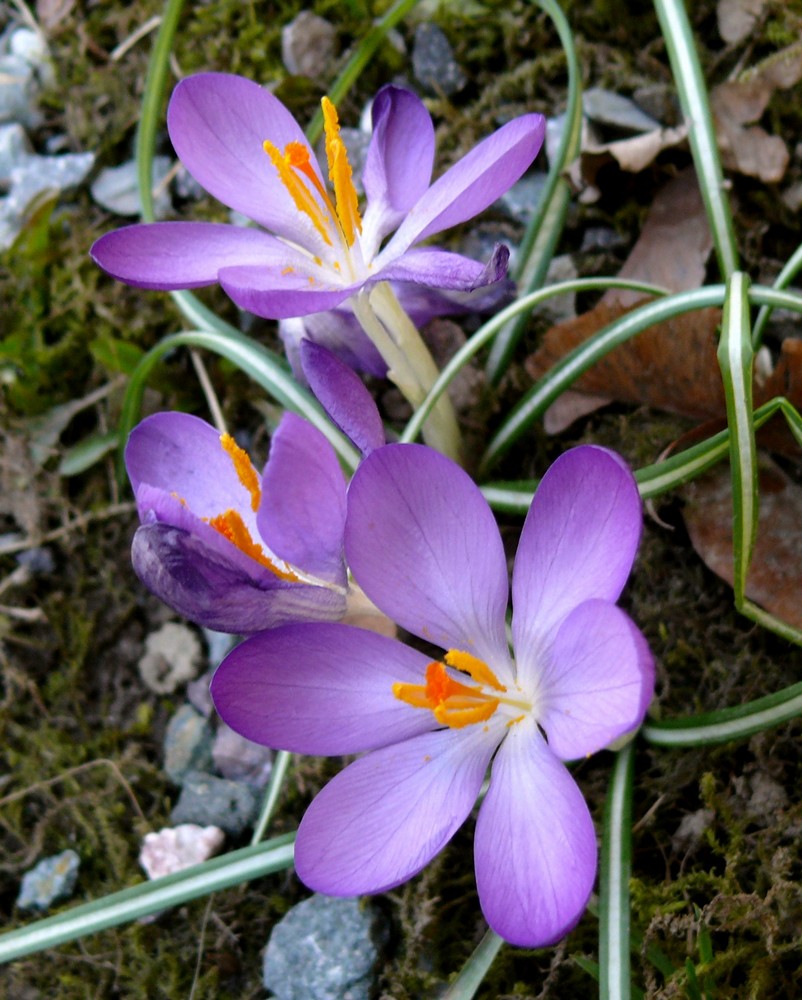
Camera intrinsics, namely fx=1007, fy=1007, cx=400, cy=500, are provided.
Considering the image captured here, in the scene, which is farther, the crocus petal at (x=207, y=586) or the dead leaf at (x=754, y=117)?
the dead leaf at (x=754, y=117)

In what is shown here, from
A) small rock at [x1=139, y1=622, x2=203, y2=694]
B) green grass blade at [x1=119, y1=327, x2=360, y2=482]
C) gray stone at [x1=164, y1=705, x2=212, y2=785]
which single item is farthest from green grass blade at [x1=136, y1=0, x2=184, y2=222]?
gray stone at [x1=164, y1=705, x2=212, y2=785]

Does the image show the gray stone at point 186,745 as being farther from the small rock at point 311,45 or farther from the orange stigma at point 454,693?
the small rock at point 311,45

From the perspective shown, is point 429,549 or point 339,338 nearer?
point 429,549

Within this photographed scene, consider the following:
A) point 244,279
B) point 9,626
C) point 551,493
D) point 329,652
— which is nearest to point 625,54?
point 244,279

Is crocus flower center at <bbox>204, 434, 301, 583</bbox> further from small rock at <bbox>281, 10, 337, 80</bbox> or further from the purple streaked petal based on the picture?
small rock at <bbox>281, 10, 337, 80</bbox>

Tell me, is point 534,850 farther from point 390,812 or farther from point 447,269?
point 447,269

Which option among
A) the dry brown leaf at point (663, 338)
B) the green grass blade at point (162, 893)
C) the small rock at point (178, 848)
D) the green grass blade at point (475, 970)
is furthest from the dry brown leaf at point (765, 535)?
the small rock at point (178, 848)

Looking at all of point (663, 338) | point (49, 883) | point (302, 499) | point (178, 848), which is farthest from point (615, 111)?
point (49, 883)
